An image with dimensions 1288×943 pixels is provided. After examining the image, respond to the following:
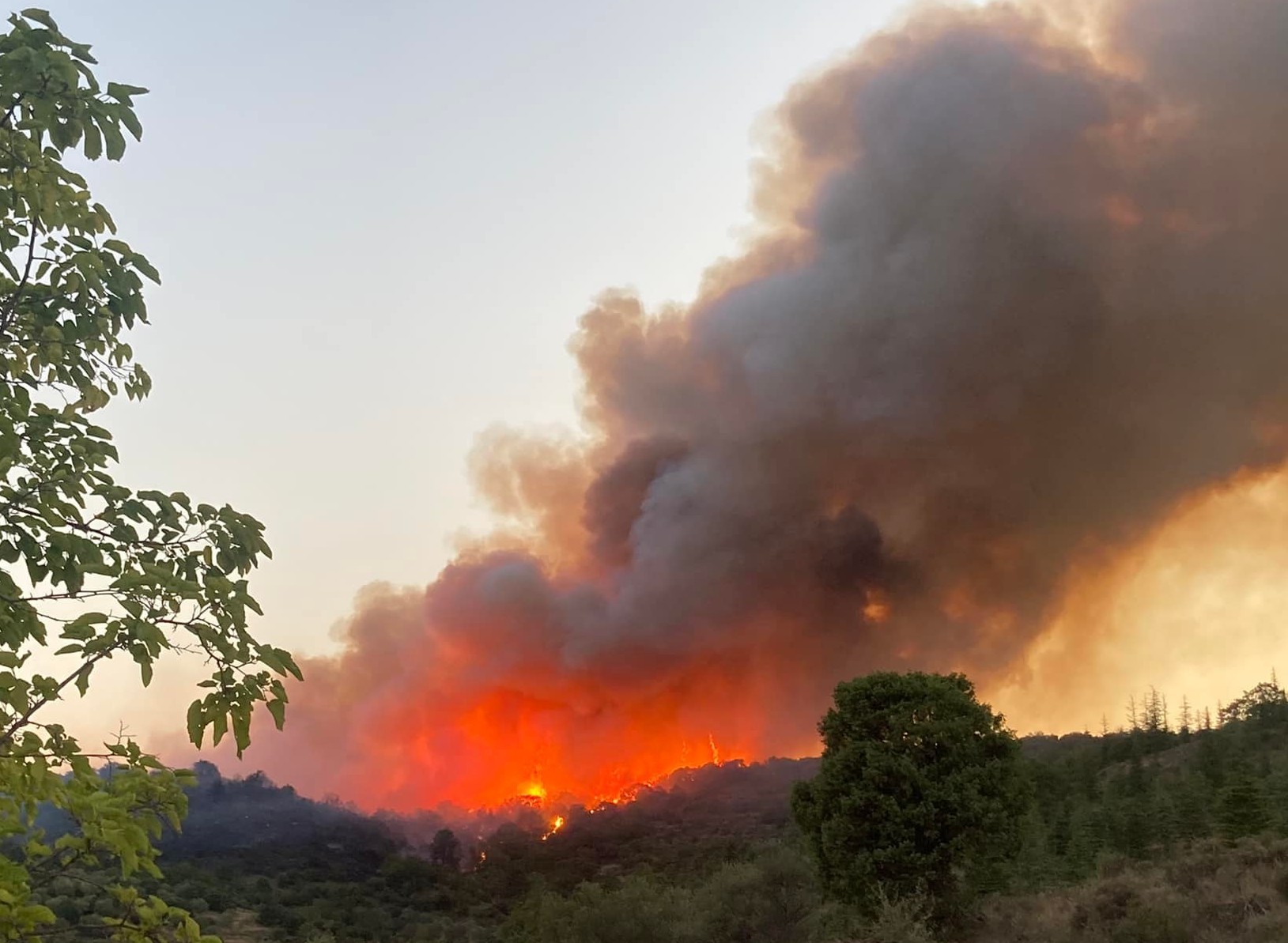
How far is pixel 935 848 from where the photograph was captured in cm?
2831

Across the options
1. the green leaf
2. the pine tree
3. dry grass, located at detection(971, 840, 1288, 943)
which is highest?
the green leaf

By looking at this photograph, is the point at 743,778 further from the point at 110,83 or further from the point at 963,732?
the point at 110,83

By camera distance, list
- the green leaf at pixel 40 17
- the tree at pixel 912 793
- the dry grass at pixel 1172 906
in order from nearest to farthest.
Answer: the green leaf at pixel 40 17
the dry grass at pixel 1172 906
the tree at pixel 912 793

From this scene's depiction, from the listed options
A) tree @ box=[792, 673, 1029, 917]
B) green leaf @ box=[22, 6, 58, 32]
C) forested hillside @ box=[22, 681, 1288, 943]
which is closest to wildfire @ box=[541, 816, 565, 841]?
forested hillside @ box=[22, 681, 1288, 943]

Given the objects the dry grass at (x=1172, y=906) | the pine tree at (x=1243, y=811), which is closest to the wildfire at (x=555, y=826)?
the pine tree at (x=1243, y=811)

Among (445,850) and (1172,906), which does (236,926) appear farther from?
(445,850)

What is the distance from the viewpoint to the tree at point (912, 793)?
2830 centimetres

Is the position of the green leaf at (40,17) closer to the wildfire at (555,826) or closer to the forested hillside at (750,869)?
the forested hillside at (750,869)

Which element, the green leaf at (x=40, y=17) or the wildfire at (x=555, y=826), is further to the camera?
the wildfire at (x=555, y=826)

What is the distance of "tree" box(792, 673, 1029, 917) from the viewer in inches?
1114

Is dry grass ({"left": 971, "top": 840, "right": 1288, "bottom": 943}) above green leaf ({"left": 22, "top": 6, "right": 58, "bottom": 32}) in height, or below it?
below

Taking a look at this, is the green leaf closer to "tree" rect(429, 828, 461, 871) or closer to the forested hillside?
the forested hillside

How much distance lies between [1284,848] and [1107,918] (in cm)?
766

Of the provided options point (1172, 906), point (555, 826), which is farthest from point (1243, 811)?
point (555, 826)
